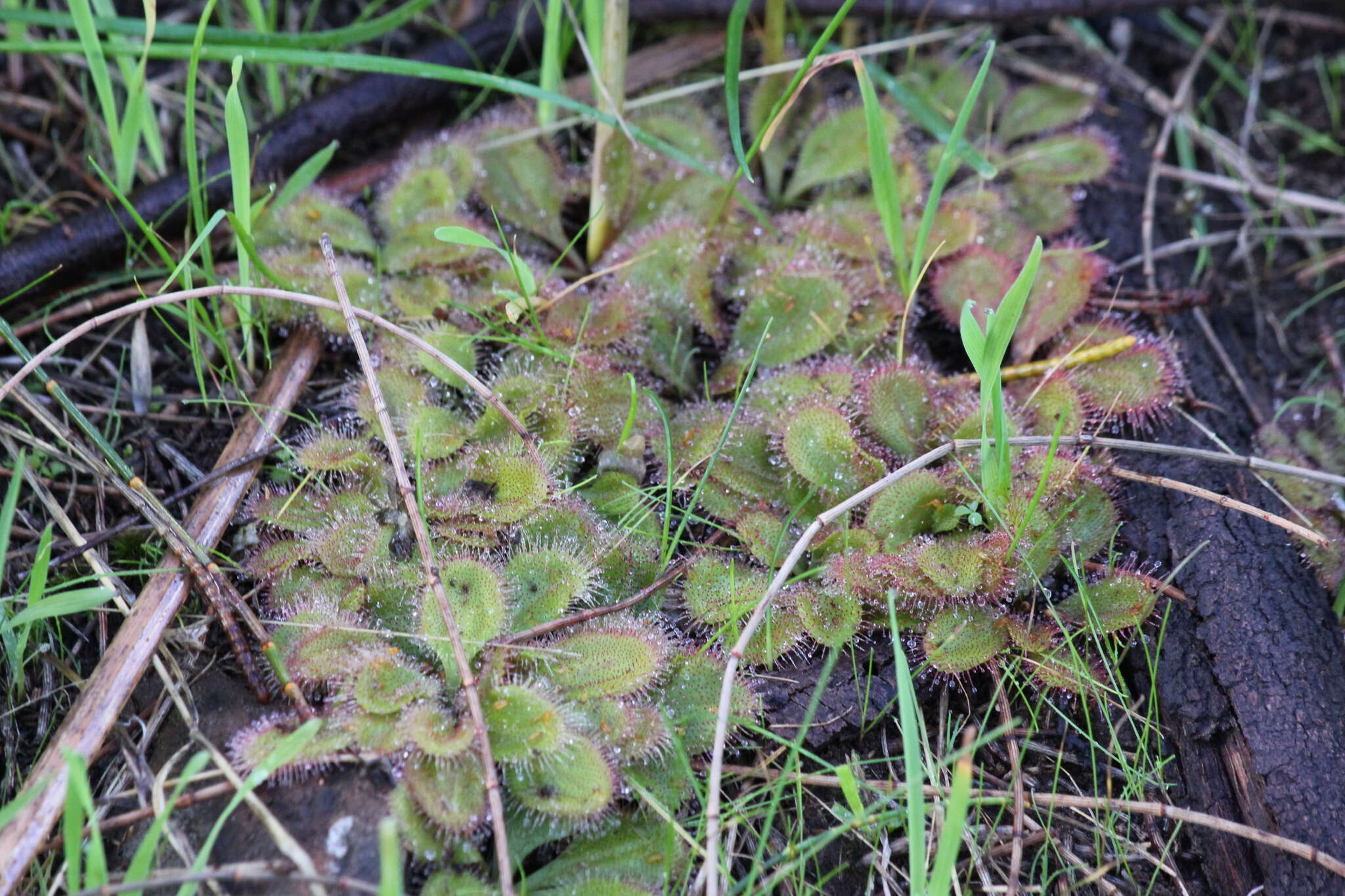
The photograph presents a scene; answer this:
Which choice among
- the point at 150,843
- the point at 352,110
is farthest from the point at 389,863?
the point at 352,110

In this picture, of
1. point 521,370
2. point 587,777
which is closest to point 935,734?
point 587,777

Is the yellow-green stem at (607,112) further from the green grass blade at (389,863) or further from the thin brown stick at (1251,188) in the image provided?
the thin brown stick at (1251,188)

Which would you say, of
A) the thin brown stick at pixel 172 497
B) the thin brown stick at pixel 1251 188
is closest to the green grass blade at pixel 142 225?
the thin brown stick at pixel 172 497

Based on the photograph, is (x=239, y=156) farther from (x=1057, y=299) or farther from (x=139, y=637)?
(x=1057, y=299)

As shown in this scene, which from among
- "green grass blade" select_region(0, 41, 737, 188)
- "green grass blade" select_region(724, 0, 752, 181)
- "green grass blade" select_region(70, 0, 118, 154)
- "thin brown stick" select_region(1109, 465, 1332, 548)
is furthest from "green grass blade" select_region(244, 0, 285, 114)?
"thin brown stick" select_region(1109, 465, 1332, 548)

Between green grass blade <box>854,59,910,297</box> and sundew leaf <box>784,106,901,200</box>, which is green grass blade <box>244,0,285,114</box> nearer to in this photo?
sundew leaf <box>784,106,901,200</box>

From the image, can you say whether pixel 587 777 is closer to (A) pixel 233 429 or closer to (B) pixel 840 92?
(A) pixel 233 429
